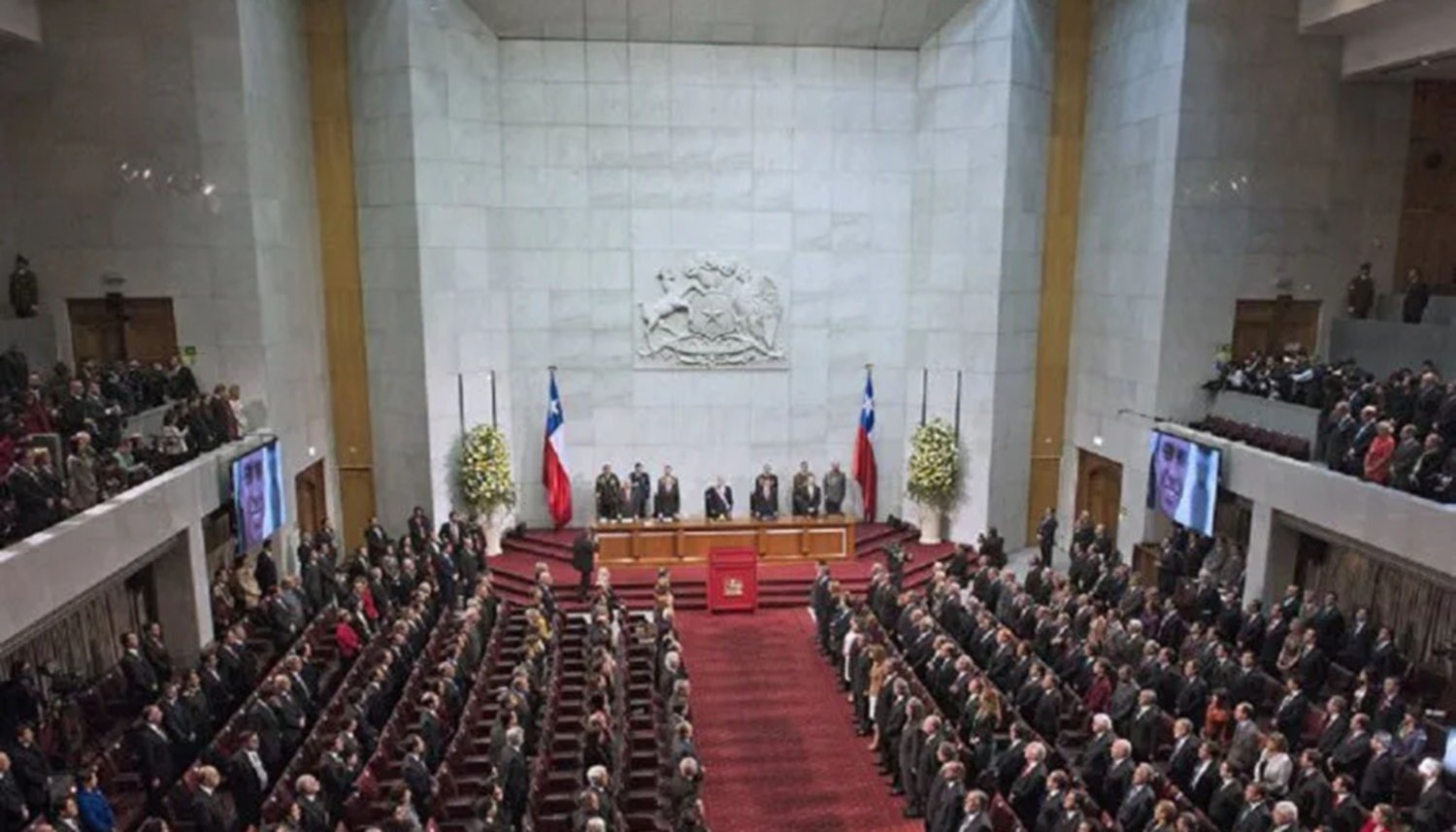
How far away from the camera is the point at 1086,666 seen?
1197 centimetres

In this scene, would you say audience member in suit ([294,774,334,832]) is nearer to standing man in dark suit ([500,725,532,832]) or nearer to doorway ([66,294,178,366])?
standing man in dark suit ([500,725,532,832])

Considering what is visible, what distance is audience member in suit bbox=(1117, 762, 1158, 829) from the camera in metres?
9.07

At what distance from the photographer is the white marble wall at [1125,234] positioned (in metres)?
16.8

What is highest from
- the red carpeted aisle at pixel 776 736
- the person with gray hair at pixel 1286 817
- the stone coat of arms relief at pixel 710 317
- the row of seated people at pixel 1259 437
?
the stone coat of arms relief at pixel 710 317

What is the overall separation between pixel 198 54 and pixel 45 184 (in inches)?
114

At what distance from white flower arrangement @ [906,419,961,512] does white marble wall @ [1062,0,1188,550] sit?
2278 millimetres

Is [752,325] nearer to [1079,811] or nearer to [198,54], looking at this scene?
[198,54]

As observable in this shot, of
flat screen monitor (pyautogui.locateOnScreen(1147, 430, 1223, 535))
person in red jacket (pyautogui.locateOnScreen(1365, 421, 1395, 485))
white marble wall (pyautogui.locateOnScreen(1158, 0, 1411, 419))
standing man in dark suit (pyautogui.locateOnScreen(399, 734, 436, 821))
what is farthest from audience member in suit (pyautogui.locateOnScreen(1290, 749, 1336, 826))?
white marble wall (pyautogui.locateOnScreen(1158, 0, 1411, 419))

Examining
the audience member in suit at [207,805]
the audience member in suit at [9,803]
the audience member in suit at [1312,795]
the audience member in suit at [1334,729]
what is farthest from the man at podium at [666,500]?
the audience member in suit at [1312,795]

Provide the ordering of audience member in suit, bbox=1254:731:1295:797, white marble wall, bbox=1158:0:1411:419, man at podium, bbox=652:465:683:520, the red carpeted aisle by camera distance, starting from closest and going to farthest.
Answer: audience member in suit, bbox=1254:731:1295:797 < the red carpeted aisle < white marble wall, bbox=1158:0:1411:419 < man at podium, bbox=652:465:683:520

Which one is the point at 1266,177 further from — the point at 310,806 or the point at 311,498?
the point at 311,498

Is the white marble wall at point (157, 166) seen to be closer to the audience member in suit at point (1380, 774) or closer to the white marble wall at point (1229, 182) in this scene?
the white marble wall at point (1229, 182)

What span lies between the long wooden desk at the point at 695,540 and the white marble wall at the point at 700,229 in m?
2.54

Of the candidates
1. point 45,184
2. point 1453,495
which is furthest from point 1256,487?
A: point 45,184
